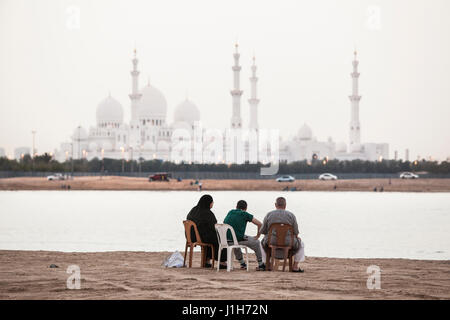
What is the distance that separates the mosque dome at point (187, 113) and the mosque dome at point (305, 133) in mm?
19220

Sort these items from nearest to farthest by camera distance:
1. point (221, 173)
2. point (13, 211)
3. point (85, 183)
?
point (13, 211), point (85, 183), point (221, 173)

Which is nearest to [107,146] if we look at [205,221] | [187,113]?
[187,113]

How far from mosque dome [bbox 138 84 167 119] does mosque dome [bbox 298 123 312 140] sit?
2493 centimetres

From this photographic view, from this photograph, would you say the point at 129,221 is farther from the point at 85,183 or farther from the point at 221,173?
the point at 221,173

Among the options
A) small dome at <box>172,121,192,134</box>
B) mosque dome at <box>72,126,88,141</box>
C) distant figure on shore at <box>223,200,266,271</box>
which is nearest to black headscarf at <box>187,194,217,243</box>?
distant figure on shore at <box>223,200,266,271</box>

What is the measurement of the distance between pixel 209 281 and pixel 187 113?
363 ft

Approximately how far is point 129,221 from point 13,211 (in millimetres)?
11121

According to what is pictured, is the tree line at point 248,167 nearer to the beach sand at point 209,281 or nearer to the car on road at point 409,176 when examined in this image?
the car on road at point 409,176

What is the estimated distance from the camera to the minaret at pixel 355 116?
110500mm

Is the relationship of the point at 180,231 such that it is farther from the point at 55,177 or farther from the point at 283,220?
the point at 55,177

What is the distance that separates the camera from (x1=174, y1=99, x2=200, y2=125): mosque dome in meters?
121

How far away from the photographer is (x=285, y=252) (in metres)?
12.6

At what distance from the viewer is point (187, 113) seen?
121m
